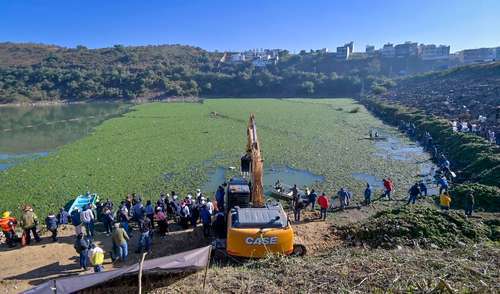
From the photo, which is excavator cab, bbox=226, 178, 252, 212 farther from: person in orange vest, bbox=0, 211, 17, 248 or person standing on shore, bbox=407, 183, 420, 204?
person standing on shore, bbox=407, 183, 420, 204

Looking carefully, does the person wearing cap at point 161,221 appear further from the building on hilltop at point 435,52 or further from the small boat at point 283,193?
the building on hilltop at point 435,52

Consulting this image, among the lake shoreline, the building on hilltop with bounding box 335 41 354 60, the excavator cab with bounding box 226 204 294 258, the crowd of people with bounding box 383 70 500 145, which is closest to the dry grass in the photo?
the excavator cab with bounding box 226 204 294 258

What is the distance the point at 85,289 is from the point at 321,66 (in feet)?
472

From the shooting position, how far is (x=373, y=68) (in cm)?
13438

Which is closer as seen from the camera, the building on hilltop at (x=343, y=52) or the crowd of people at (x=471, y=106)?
the crowd of people at (x=471, y=106)

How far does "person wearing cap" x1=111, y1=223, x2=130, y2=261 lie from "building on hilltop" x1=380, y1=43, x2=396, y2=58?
151280 mm

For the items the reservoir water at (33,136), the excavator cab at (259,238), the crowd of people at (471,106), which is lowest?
the reservoir water at (33,136)

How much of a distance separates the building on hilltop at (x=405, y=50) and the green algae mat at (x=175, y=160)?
112 m

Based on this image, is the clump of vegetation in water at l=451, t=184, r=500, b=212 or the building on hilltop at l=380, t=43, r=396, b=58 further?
the building on hilltop at l=380, t=43, r=396, b=58

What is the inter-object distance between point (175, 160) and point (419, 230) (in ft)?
70.0

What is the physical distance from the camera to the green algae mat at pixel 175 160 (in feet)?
75.4

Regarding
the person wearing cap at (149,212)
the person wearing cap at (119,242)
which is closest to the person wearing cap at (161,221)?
the person wearing cap at (149,212)

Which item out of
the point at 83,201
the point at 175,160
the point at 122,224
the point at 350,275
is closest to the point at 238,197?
the point at 122,224

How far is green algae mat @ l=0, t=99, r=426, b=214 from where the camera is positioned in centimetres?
2298
